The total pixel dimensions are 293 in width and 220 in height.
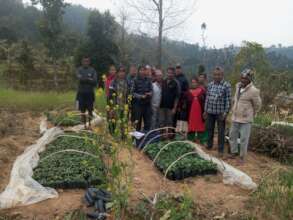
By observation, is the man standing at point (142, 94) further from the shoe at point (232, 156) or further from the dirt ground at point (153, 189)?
the shoe at point (232, 156)

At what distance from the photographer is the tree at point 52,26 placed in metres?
19.9

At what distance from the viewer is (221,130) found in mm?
5844

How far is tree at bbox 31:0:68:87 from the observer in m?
19.9

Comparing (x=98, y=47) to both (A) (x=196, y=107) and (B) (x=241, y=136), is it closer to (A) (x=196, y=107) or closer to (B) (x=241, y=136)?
(A) (x=196, y=107)

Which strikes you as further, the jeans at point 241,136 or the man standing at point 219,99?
the man standing at point 219,99

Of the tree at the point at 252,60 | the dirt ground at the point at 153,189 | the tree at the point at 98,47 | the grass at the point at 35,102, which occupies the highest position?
the tree at the point at 98,47

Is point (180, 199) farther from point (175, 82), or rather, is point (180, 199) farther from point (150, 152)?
point (175, 82)

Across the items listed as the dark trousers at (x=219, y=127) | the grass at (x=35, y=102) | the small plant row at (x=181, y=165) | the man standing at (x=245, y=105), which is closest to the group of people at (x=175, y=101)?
the dark trousers at (x=219, y=127)

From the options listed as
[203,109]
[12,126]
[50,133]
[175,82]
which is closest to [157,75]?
[175,82]

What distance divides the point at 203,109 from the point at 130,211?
336 centimetres

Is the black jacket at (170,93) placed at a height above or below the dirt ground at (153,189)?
above

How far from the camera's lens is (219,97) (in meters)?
5.68

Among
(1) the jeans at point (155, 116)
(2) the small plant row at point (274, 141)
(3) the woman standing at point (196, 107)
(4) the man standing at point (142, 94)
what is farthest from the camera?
(1) the jeans at point (155, 116)

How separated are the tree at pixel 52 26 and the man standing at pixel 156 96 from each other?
14.0 metres
